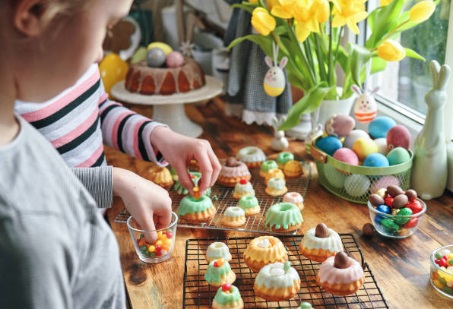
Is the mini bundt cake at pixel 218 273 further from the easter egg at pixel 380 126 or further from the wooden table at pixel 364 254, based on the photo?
the easter egg at pixel 380 126

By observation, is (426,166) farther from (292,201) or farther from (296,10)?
(296,10)

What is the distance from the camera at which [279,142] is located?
1.42 meters

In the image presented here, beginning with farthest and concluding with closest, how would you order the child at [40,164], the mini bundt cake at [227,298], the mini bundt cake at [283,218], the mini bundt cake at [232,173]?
the mini bundt cake at [232,173], the mini bundt cake at [283,218], the mini bundt cake at [227,298], the child at [40,164]

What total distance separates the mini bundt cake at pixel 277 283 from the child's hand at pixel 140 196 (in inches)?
6.9

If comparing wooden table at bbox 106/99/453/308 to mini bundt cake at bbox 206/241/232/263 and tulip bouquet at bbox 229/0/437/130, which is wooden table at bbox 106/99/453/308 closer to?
mini bundt cake at bbox 206/241/232/263

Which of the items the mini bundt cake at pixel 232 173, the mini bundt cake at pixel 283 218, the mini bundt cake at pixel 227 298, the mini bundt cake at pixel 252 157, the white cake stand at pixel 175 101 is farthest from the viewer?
the white cake stand at pixel 175 101

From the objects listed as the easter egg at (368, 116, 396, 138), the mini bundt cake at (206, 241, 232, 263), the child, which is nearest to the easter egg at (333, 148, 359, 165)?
the easter egg at (368, 116, 396, 138)

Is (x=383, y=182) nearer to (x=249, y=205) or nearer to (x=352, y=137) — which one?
(x=352, y=137)

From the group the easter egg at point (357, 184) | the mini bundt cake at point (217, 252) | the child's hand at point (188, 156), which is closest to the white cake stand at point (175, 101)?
the child's hand at point (188, 156)

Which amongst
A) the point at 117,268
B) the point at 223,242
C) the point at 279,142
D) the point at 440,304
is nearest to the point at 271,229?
the point at 223,242

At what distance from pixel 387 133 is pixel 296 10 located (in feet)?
1.05

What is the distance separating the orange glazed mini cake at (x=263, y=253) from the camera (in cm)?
90

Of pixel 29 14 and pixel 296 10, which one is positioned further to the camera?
pixel 296 10

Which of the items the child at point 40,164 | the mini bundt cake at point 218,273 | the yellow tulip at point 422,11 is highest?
the child at point 40,164
